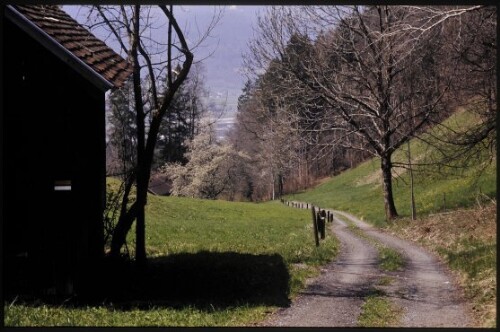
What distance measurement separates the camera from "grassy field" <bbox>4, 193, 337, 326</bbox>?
26.0 ft

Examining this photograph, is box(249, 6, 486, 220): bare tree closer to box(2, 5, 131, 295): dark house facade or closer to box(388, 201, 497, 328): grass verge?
box(388, 201, 497, 328): grass verge

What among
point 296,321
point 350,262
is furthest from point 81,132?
point 350,262

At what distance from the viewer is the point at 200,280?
11.1 meters

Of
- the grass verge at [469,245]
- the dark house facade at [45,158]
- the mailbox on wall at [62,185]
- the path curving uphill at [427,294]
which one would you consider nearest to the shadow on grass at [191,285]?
the dark house facade at [45,158]

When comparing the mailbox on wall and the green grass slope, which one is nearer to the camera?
the mailbox on wall

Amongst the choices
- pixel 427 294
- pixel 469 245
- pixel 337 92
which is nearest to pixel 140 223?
pixel 427 294

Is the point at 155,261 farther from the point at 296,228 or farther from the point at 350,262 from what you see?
the point at 296,228

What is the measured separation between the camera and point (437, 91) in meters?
21.6

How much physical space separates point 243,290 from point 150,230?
7.51m

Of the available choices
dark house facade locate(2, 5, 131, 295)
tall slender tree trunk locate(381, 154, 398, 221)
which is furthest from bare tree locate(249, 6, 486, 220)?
dark house facade locate(2, 5, 131, 295)

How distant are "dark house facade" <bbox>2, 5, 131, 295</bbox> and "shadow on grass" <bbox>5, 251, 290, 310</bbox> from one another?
23.9 inches

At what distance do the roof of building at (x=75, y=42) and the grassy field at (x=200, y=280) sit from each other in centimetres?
380

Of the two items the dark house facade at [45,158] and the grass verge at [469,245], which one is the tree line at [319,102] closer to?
the grass verge at [469,245]

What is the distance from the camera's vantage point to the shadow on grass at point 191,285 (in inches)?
372
